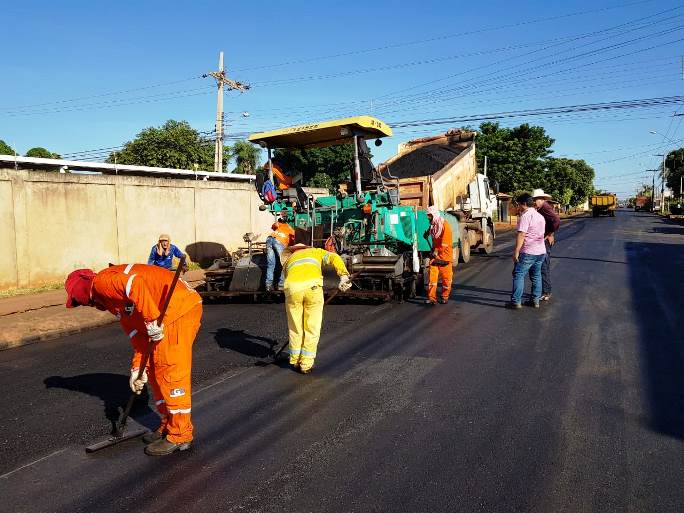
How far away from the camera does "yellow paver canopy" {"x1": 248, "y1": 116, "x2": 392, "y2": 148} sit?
880 centimetres

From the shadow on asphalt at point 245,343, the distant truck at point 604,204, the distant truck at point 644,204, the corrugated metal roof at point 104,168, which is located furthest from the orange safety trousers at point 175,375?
the distant truck at point 644,204

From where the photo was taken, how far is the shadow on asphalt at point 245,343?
610 centimetres

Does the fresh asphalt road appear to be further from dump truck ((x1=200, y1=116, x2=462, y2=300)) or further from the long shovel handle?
dump truck ((x1=200, y1=116, x2=462, y2=300))

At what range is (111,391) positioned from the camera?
492 cm

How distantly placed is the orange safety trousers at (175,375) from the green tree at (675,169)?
7554 cm

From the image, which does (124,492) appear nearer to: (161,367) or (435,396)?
(161,367)

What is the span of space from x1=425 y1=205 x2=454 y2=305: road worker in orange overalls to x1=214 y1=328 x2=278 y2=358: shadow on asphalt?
2960mm

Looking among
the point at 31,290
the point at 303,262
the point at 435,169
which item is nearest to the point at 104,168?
the point at 31,290

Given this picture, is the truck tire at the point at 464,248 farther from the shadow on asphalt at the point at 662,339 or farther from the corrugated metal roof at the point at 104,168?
the corrugated metal roof at the point at 104,168

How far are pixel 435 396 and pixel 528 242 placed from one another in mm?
4206

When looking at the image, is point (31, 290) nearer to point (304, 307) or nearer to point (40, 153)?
point (304, 307)

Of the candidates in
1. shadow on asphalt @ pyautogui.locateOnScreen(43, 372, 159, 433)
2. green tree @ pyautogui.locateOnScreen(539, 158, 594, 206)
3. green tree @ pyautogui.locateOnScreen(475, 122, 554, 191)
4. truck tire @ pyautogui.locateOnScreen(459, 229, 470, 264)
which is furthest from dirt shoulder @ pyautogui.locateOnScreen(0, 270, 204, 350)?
green tree @ pyautogui.locateOnScreen(539, 158, 594, 206)

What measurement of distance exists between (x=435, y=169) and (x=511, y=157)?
24.1 meters

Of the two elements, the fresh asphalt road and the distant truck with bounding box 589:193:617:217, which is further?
the distant truck with bounding box 589:193:617:217
